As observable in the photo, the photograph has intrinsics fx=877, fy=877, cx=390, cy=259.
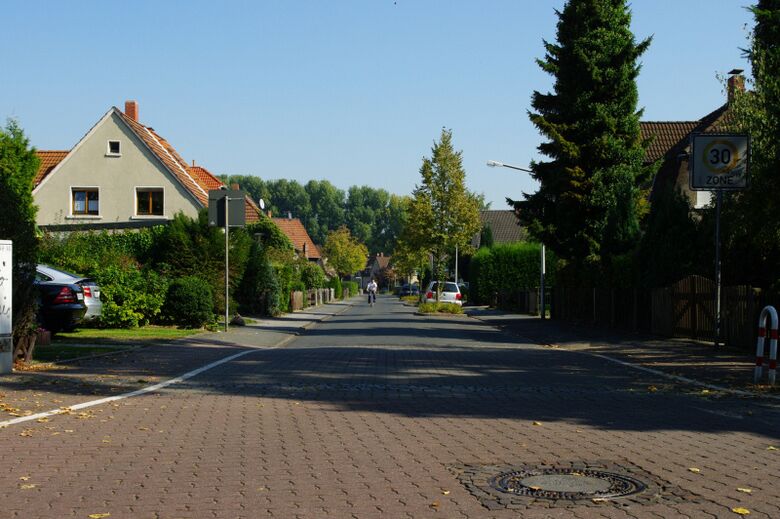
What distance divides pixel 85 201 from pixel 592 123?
2675 centimetres

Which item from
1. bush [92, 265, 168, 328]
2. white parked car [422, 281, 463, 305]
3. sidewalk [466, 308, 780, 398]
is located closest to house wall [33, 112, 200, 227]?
white parked car [422, 281, 463, 305]

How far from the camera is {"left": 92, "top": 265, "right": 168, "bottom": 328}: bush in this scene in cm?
2212

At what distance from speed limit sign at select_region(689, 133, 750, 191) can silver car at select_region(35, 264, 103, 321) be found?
13.2m

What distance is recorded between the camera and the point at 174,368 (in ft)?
46.2

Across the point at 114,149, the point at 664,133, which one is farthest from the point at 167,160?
the point at 664,133

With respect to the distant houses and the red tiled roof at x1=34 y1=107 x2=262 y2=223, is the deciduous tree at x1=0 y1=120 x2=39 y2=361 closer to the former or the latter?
the red tiled roof at x1=34 y1=107 x2=262 y2=223

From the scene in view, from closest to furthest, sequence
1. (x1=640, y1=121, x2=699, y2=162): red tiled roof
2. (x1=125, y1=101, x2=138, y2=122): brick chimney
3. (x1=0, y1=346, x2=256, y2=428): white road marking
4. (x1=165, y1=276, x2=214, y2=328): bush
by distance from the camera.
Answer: (x1=0, y1=346, x2=256, y2=428): white road marking, (x1=165, y1=276, x2=214, y2=328): bush, (x1=640, y1=121, x2=699, y2=162): red tiled roof, (x1=125, y1=101, x2=138, y2=122): brick chimney

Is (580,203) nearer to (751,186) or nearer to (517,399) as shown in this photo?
(751,186)

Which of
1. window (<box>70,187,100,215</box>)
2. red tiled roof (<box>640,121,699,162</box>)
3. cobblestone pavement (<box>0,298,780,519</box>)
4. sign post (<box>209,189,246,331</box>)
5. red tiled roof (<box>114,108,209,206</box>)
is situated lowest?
cobblestone pavement (<box>0,298,780,519</box>)

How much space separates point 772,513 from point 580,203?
27185 mm

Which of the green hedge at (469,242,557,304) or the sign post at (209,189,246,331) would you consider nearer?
the sign post at (209,189,246,331)

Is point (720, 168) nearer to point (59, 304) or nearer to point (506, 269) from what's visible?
point (59, 304)

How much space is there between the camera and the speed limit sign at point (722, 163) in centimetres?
1819

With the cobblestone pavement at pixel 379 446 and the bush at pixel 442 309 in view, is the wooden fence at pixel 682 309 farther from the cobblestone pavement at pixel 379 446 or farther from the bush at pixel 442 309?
the bush at pixel 442 309
